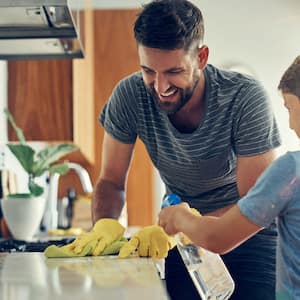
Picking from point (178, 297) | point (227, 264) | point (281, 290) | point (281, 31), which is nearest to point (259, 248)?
point (227, 264)

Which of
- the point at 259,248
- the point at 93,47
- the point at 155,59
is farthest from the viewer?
the point at 93,47

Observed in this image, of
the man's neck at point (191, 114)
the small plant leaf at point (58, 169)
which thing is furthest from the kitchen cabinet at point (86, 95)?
the man's neck at point (191, 114)

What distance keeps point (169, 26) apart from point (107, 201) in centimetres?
50

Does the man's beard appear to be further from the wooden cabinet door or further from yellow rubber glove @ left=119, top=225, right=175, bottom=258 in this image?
the wooden cabinet door

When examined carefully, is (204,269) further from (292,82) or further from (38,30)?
(38,30)

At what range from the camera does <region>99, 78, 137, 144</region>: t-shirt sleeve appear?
5.59ft

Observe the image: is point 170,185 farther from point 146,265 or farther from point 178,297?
point 146,265

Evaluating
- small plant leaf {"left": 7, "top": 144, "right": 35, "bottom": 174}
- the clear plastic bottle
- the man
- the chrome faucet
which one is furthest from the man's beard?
the chrome faucet

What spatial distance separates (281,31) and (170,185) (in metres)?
2.59

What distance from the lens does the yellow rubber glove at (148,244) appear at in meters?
1.34

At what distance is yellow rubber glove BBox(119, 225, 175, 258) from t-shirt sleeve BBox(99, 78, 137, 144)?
0.41 metres

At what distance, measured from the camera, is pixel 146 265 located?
120 cm

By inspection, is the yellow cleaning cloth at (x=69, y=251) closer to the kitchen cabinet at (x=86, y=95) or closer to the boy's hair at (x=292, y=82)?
the boy's hair at (x=292, y=82)

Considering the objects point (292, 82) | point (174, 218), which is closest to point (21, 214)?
point (174, 218)
